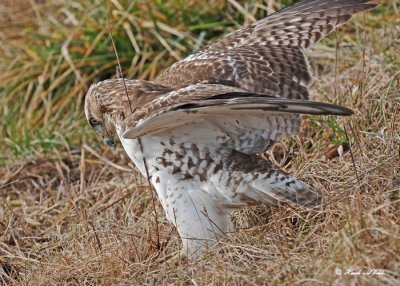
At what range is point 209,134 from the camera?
4.33 m

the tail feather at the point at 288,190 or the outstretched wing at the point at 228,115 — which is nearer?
the outstretched wing at the point at 228,115

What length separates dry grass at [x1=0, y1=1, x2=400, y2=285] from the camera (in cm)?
372

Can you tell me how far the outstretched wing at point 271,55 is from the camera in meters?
4.88

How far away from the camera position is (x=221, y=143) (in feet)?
14.4

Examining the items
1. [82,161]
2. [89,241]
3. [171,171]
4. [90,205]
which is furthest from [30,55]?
[171,171]

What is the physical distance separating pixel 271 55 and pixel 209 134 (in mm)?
965

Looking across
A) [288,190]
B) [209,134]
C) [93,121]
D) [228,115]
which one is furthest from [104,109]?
[288,190]

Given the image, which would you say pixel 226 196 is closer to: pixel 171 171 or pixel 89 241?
pixel 171 171

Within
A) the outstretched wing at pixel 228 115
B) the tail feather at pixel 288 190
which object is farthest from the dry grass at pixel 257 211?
the outstretched wing at pixel 228 115

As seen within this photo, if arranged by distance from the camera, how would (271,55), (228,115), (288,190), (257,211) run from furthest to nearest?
(271,55)
(257,211)
(288,190)
(228,115)

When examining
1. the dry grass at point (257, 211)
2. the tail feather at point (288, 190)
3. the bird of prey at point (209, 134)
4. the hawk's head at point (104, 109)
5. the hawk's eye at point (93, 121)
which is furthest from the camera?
the hawk's eye at point (93, 121)

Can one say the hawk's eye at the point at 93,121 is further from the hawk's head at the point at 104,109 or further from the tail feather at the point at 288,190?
the tail feather at the point at 288,190

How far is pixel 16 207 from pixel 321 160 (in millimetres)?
2218

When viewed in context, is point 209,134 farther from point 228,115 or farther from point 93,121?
point 93,121
